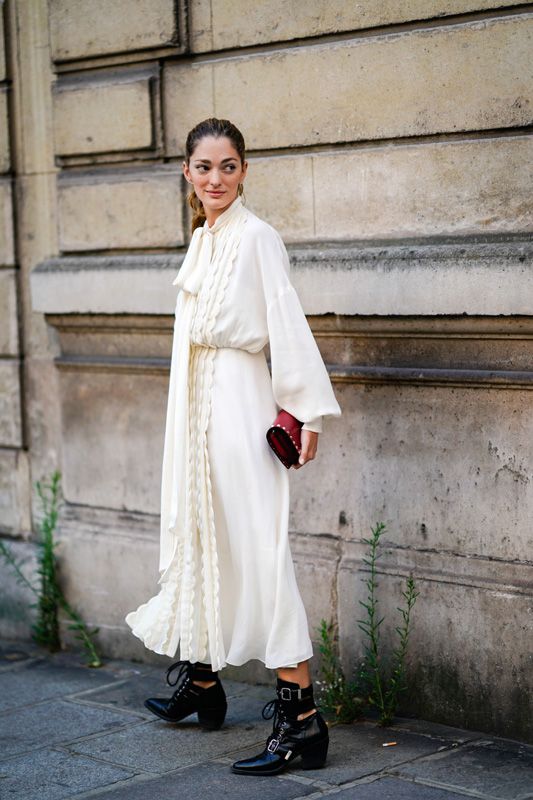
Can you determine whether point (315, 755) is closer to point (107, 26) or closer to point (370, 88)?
point (370, 88)

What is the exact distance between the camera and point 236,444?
169 inches

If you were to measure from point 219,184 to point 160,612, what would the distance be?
151 cm

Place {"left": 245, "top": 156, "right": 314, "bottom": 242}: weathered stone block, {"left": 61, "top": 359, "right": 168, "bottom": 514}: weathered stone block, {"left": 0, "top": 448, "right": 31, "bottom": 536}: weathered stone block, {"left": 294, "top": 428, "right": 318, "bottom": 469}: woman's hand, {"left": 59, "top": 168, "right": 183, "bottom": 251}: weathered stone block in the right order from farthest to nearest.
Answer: {"left": 0, "top": 448, "right": 31, "bottom": 536}: weathered stone block < {"left": 61, "top": 359, "right": 168, "bottom": 514}: weathered stone block < {"left": 59, "top": 168, "right": 183, "bottom": 251}: weathered stone block < {"left": 245, "top": 156, "right": 314, "bottom": 242}: weathered stone block < {"left": 294, "top": 428, "right": 318, "bottom": 469}: woman's hand

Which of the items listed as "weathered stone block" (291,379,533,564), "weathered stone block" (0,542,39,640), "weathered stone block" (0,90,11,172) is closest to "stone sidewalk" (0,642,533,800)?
"weathered stone block" (291,379,533,564)

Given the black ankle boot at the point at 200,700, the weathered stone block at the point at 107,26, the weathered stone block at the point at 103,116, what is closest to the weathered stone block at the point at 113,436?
the weathered stone block at the point at 103,116

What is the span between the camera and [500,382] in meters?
4.53

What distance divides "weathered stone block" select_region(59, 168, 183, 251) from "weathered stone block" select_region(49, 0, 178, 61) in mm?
558

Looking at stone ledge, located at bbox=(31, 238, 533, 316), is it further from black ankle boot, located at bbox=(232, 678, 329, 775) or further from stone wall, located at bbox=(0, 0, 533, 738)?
black ankle boot, located at bbox=(232, 678, 329, 775)

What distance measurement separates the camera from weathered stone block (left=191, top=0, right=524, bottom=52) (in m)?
4.70

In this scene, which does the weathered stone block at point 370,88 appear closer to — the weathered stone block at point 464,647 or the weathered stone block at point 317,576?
the weathered stone block at point 317,576

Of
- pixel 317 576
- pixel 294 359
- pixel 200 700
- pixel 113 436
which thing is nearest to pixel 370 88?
pixel 294 359

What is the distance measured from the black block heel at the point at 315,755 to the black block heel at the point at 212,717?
565mm

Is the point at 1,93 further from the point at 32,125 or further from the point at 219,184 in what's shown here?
the point at 219,184

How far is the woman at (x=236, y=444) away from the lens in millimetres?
4199
